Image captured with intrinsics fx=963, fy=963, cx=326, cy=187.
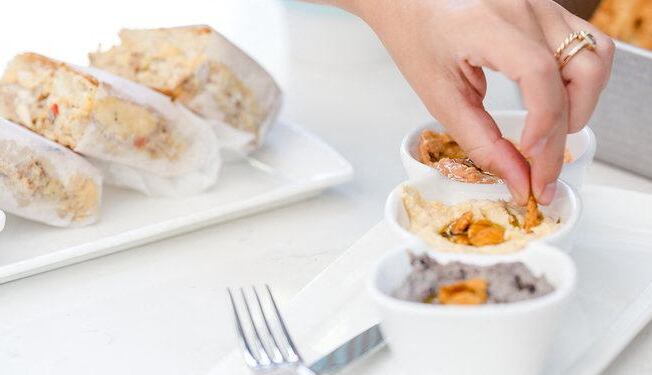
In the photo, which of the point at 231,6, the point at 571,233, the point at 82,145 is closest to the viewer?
the point at 571,233

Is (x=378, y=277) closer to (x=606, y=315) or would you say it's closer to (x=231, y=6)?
(x=606, y=315)

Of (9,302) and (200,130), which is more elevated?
(200,130)

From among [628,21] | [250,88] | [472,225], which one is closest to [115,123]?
[250,88]

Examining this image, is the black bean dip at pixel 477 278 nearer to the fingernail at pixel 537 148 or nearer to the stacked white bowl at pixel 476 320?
the stacked white bowl at pixel 476 320

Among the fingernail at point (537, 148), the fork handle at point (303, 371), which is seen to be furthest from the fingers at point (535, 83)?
the fork handle at point (303, 371)

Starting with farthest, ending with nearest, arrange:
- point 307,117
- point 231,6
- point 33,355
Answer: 1. point 231,6
2. point 307,117
3. point 33,355

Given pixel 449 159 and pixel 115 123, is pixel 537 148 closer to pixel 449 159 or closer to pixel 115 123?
pixel 449 159

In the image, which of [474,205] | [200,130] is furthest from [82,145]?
[474,205]
